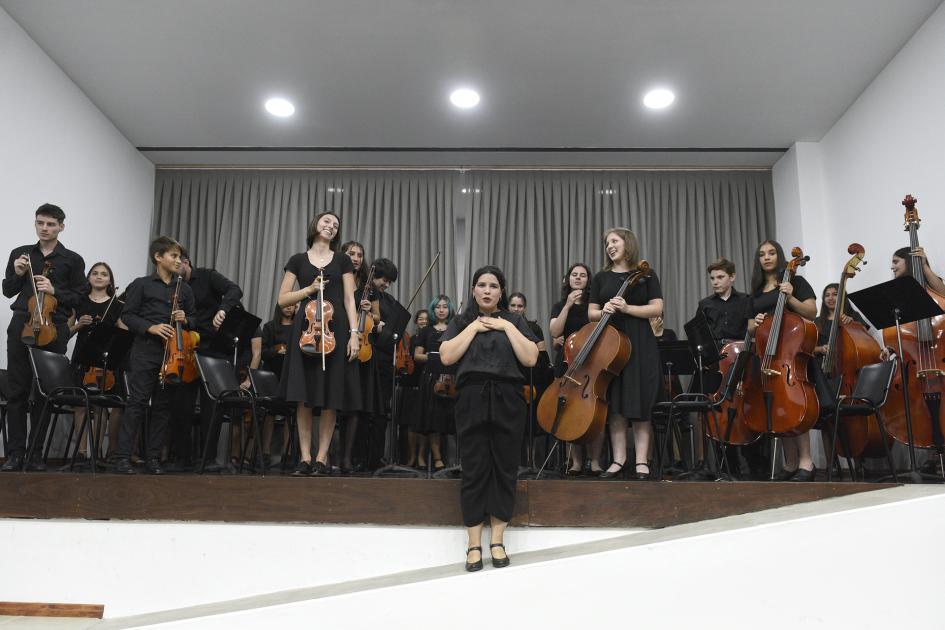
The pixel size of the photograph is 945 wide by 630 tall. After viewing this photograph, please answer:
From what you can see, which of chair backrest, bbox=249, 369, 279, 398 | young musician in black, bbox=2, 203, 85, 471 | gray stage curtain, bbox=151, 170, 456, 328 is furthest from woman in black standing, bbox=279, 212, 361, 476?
gray stage curtain, bbox=151, 170, 456, 328

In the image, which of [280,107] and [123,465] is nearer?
[123,465]

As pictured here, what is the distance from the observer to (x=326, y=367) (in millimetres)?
3643

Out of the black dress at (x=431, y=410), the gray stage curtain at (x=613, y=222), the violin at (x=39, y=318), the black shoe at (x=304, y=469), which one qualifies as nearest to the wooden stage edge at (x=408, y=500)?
the black shoe at (x=304, y=469)

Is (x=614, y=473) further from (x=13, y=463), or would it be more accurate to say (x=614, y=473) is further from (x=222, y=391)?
(x=13, y=463)

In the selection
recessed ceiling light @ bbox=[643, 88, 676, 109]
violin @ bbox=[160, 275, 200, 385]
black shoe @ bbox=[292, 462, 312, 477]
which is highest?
recessed ceiling light @ bbox=[643, 88, 676, 109]

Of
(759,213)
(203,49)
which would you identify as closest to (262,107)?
(203,49)

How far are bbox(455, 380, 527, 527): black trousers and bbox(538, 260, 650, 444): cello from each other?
1.78 feet

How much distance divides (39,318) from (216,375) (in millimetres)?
993

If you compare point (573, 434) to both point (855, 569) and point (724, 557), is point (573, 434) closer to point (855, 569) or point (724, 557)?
point (724, 557)

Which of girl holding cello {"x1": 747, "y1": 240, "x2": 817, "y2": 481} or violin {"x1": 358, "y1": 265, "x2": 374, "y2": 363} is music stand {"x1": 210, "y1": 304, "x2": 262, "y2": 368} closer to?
violin {"x1": 358, "y1": 265, "x2": 374, "y2": 363}

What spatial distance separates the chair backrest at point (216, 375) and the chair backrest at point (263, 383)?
22cm

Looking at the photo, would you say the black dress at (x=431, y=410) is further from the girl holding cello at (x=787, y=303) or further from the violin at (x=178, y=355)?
the girl holding cello at (x=787, y=303)

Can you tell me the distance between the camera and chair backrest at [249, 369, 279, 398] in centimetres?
431

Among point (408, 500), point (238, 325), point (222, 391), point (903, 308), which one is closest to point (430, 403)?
point (238, 325)
